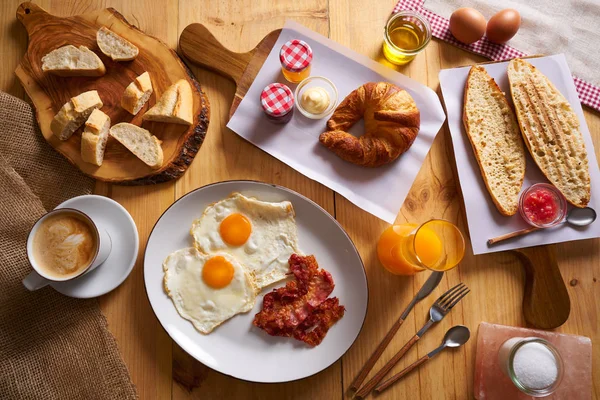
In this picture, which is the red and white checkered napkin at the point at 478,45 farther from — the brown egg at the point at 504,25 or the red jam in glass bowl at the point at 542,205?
the red jam in glass bowl at the point at 542,205

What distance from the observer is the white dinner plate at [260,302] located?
2164 millimetres

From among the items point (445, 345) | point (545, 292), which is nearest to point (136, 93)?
point (445, 345)

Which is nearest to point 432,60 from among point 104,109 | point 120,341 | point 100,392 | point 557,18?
point 557,18

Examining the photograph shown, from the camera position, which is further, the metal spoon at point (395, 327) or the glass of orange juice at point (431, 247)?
the metal spoon at point (395, 327)

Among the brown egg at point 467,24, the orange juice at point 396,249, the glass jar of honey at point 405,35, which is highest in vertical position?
the brown egg at point 467,24

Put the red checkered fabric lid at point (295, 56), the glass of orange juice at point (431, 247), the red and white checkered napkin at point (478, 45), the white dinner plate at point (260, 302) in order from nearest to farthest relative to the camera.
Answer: the glass of orange juice at point (431, 247)
the white dinner plate at point (260, 302)
the red checkered fabric lid at point (295, 56)
the red and white checkered napkin at point (478, 45)

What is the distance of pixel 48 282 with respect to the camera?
201cm

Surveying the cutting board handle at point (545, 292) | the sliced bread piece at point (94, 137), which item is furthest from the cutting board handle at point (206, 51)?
the cutting board handle at point (545, 292)

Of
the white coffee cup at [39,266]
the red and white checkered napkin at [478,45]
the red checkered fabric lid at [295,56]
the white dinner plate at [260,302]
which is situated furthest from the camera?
the red and white checkered napkin at [478,45]

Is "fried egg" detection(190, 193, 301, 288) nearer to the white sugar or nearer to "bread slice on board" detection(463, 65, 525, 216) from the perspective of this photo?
"bread slice on board" detection(463, 65, 525, 216)

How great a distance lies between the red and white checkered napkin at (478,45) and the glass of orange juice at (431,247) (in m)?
1.02

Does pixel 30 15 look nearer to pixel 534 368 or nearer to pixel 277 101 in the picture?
pixel 277 101

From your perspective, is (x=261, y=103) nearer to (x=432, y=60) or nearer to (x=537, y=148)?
(x=432, y=60)

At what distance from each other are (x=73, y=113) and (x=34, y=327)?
1005mm
